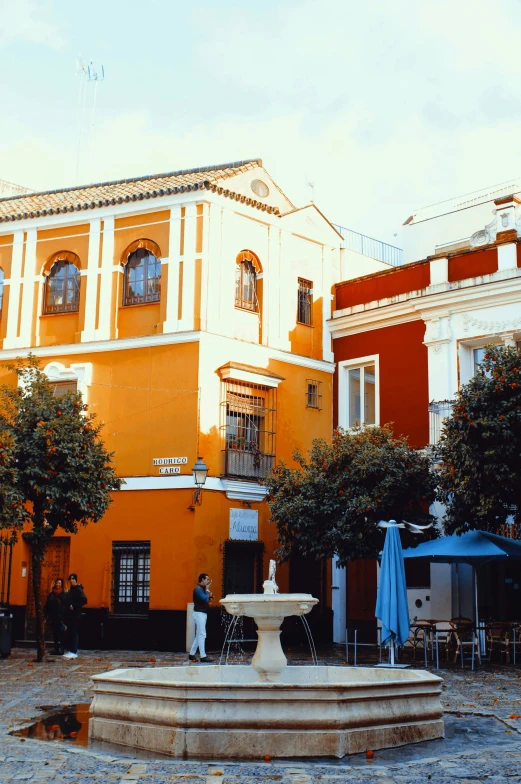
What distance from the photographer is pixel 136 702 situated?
9.03 meters

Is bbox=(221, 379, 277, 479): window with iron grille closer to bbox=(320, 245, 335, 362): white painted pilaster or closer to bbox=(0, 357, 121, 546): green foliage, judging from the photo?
bbox=(320, 245, 335, 362): white painted pilaster

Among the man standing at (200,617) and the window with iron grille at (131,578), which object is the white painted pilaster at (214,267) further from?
the man standing at (200,617)

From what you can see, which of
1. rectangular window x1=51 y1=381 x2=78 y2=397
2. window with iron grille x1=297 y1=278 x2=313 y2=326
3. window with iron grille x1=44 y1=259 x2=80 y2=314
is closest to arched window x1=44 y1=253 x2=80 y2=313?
window with iron grille x1=44 y1=259 x2=80 y2=314

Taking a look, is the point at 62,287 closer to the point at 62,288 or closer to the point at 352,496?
the point at 62,288

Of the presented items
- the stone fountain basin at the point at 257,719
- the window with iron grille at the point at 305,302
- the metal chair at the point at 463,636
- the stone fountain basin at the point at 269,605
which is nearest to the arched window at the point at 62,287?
the window with iron grille at the point at 305,302

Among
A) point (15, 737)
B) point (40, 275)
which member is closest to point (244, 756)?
point (15, 737)

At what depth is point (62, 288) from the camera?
2195cm

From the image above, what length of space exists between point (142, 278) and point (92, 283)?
3.70 ft

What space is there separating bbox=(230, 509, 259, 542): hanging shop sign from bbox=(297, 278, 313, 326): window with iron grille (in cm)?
474

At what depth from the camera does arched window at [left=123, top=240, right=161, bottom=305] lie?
20.9m

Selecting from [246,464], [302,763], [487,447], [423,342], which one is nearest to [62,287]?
A: [246,464]

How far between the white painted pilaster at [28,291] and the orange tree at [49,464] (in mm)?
4443

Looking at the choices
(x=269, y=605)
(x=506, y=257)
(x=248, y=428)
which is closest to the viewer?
(x=269, y=605)

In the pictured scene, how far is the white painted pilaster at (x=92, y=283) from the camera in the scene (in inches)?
837
